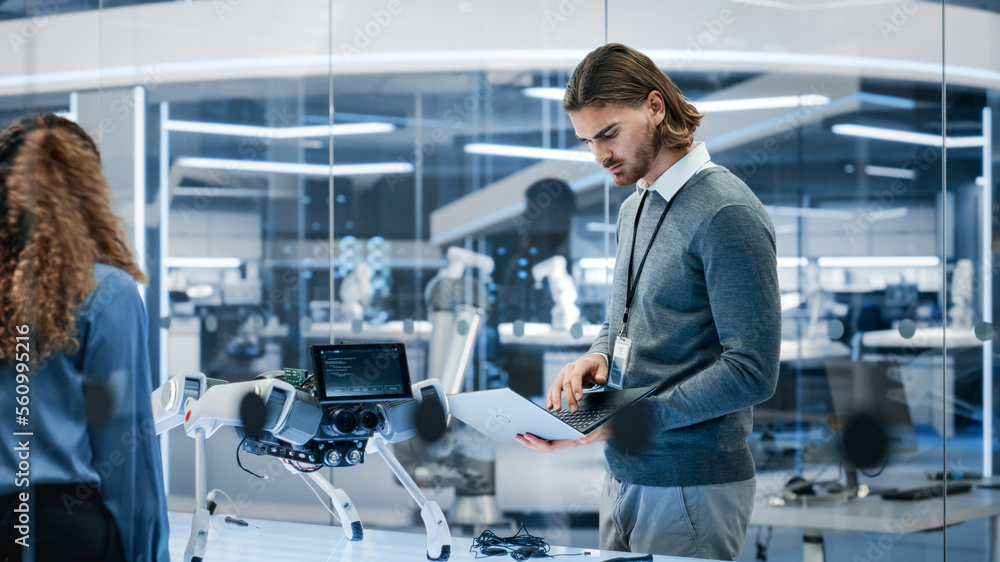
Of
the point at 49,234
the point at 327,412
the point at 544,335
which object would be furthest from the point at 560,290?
the point at 49,234

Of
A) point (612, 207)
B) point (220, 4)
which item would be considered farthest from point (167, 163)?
point (612, 207)

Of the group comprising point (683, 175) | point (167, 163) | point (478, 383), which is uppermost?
point (167, 163)

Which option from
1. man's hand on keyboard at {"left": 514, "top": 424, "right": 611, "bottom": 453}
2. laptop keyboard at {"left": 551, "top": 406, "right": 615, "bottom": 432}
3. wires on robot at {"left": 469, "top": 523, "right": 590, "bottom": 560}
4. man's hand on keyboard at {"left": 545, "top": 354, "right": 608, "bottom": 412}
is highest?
man's hand on keyboard at {"left": 545, "top": 354, "right": 608, "bottom": 412}

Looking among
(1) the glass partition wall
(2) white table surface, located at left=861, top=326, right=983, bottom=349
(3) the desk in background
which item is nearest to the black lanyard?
(1) the glass partition wall

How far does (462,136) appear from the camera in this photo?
4031 millimetres

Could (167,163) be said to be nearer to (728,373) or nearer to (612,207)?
(612,207)

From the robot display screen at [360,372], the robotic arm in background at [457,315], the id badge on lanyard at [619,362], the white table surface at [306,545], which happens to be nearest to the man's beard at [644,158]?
the id badge on lanyard at [619,362]

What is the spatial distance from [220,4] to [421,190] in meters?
1.55

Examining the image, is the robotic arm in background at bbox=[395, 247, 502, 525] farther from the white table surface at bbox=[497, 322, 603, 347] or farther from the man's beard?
the man's beard

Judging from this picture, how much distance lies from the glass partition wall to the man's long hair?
2212mm

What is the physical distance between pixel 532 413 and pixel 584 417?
151 mm

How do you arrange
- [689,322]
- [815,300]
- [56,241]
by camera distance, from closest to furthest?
[56,241] → [689,322] → [815,300]

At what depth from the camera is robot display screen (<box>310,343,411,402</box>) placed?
1529mm

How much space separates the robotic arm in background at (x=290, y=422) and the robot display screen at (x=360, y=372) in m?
0.04
